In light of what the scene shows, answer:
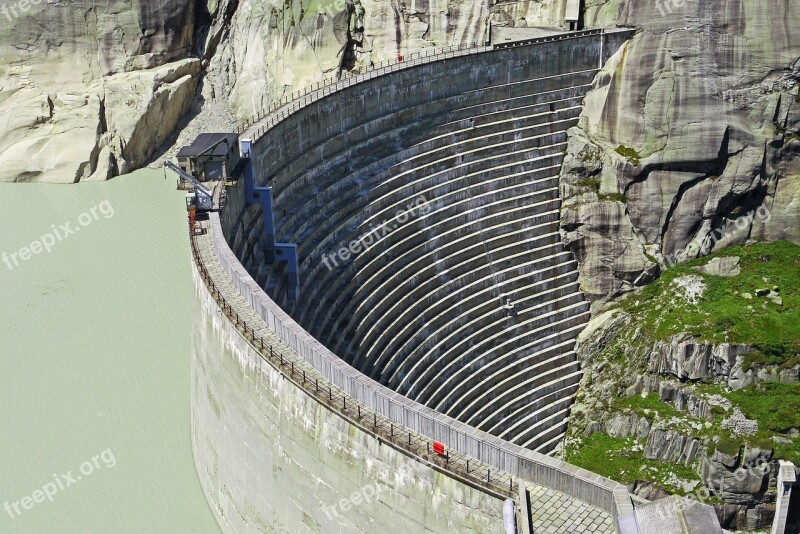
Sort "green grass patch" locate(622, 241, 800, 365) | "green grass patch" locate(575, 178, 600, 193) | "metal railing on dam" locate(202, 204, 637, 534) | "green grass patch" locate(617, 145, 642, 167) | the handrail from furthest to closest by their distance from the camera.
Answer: "green grass patch" locate(575, 178, 600, 193) < "green grass patch" locate(617, 145, 642, 167) < "green grass patch" locate(622, 241, 800, 365) < the handrail < "metal railing on dam" locate(202, 204, 637, 534)

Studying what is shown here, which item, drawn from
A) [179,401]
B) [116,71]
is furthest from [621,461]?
[116,71]

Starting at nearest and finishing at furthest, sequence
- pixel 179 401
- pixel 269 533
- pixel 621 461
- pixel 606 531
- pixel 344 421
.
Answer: pixel 606 531 < pixel 344 421 < pixel 269 533 < pixel 179 401 < pixel 621 461

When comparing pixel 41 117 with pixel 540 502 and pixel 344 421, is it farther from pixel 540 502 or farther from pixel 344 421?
pixel 540 502

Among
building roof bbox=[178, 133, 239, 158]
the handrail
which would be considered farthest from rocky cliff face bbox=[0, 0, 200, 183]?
the handrail

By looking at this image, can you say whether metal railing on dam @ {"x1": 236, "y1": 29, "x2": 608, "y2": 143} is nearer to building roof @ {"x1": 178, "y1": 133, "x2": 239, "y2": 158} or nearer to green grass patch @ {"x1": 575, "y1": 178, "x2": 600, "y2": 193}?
building roof @ {"x1": 178, "y1": 133, "x2": 239, "y2": 158}

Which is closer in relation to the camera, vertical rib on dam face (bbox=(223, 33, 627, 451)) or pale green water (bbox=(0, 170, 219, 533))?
pale green water (bbox=(0, 170, 219, 533))
